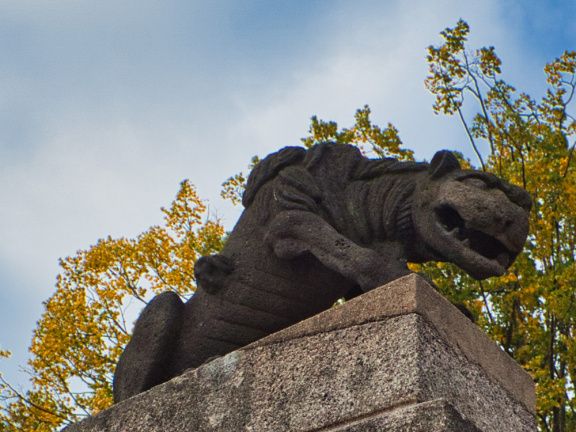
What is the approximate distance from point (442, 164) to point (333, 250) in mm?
679

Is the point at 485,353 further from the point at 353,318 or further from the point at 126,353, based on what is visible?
the point at 126,353

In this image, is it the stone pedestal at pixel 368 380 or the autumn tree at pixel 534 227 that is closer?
the stone pedestal at pixel 368 380

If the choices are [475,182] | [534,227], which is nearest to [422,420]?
[475,182]

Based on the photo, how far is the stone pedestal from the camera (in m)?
2.64

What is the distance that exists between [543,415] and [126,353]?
517 centimetres

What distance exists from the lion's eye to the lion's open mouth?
152 mm

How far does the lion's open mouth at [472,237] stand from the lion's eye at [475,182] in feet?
0.50

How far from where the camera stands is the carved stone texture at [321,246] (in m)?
3.49

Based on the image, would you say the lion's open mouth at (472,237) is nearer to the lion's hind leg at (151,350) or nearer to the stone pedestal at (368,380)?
the stone pedestal at (368,380)

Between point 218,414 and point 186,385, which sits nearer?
point 218,414

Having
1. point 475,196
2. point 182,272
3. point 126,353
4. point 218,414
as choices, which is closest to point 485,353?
point 475,196

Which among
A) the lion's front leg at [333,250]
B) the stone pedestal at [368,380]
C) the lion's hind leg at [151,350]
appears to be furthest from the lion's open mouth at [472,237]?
the lion's hind leg at [151,350]

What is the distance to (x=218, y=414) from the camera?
3090 millimetres

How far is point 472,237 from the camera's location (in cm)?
351
